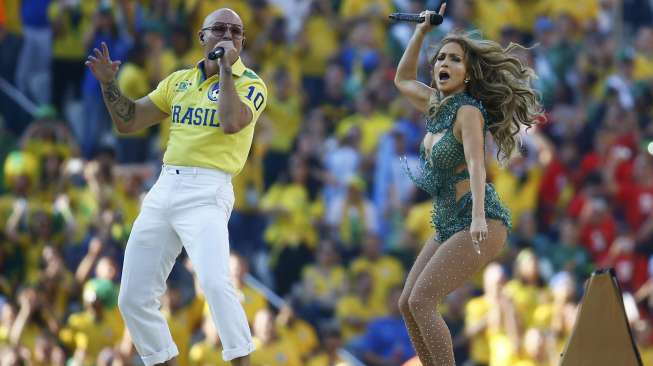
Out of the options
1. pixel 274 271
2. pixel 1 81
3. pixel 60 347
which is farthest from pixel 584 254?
pixel 1 81

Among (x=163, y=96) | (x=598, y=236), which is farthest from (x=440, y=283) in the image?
(x=598, y=236)

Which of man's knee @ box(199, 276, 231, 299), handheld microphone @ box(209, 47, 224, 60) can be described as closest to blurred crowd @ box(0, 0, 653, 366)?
Answer: man's knee @ box(199, 276, 231, 299)

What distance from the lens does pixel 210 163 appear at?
8.30m

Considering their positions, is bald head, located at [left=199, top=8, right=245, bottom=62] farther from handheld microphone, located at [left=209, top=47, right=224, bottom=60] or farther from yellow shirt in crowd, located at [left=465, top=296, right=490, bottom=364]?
yellow shirt in crowd, located at [left=465, top=296, right=490, bottom=364]

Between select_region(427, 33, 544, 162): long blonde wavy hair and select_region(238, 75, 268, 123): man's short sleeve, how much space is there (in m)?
0.94

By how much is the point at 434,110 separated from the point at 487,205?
1.96 ft

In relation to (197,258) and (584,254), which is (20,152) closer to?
(584,254)

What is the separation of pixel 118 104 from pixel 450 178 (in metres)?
2.00

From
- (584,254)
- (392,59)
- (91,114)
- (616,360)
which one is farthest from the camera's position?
(392,59)

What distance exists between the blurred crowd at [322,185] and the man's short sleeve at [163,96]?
10.7 ft

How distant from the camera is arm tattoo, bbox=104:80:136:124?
28.7 feet

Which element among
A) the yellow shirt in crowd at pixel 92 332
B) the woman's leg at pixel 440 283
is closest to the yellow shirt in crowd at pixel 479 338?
the yellow shirt in crowd at pixel 92 332

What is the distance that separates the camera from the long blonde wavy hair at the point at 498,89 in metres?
8.34

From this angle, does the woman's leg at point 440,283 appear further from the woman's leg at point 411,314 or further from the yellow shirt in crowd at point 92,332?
the yellow shirt in crowd at point 92,332
